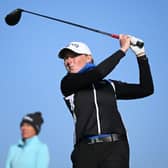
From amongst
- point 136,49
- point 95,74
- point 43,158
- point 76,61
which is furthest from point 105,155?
point 43,158

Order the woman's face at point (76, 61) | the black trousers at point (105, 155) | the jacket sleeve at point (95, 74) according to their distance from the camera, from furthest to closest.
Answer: the woman's face at point (76, 61), the jacket sleeve at point (95, 74), the black trousers at point (105, 155)

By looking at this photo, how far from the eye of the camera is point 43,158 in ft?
11.3

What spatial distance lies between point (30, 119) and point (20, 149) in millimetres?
254

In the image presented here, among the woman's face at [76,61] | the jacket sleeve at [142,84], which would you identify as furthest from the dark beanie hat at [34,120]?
the jacket sleeve at [142,84]

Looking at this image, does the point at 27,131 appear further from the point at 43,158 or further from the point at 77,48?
the point at 77,48

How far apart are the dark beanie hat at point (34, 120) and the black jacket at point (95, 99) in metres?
1.23

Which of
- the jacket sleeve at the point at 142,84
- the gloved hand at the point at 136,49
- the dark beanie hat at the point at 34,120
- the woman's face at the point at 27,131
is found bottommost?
the woman's face at the point at 27,131

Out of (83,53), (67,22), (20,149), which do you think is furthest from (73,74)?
(20,149)

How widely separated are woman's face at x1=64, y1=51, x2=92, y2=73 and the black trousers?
768 mm

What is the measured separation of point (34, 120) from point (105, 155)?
1344mm

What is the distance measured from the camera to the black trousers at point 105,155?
15.2ft

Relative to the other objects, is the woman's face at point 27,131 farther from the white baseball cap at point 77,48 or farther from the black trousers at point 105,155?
the white baseball cap at point 77,48

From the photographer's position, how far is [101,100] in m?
4.79

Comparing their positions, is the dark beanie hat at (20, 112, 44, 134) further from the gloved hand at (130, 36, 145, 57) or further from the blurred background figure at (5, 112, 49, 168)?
the gloved hand at (130, 36, 145, 57)
